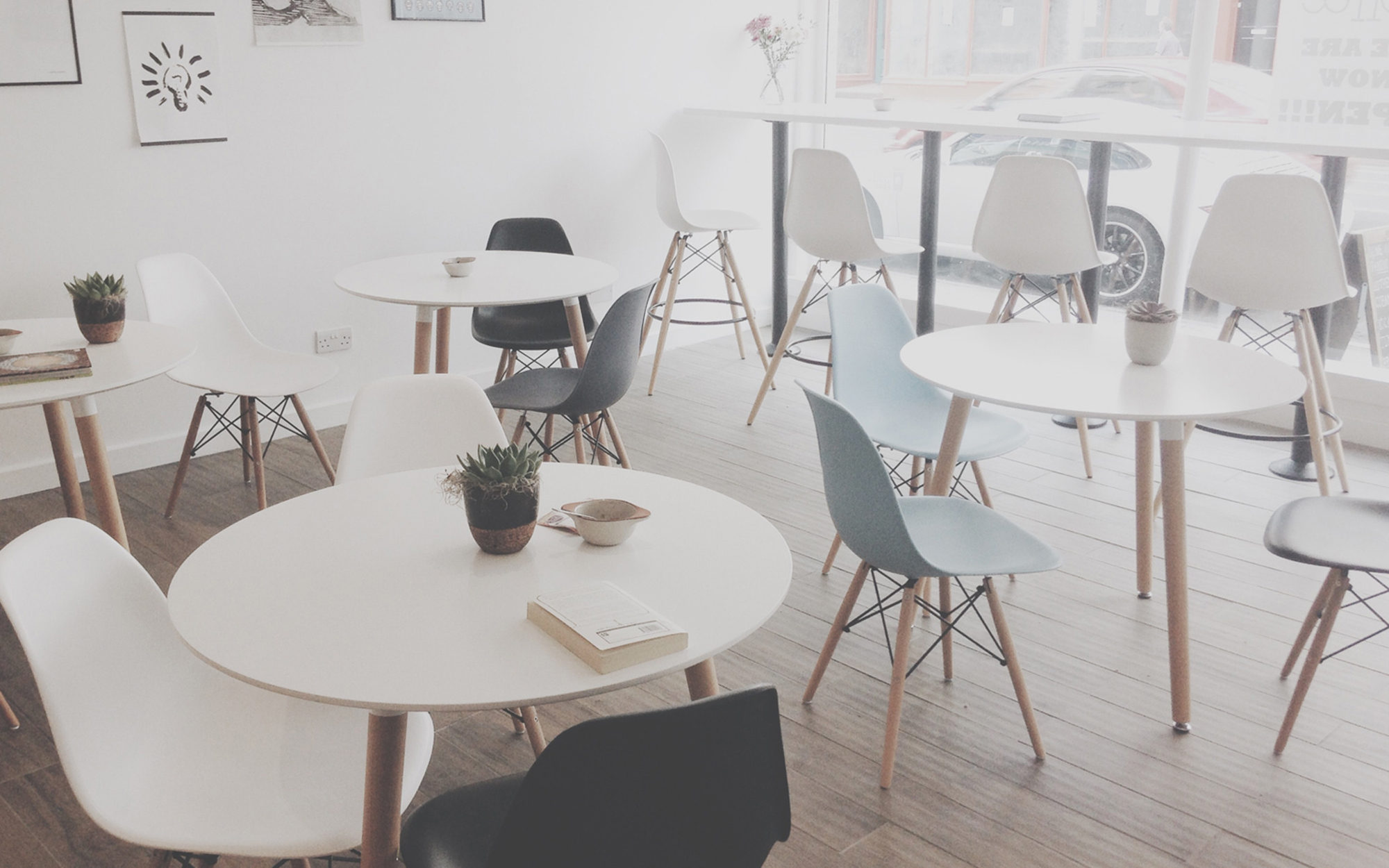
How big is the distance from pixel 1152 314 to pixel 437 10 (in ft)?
10.5

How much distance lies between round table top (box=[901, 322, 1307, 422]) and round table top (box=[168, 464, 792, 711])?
830mm

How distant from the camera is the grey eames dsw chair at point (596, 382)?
11.0 feet

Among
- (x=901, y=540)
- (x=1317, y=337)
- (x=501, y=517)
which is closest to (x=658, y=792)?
(x=501, y=517)

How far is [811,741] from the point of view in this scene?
2.52 m

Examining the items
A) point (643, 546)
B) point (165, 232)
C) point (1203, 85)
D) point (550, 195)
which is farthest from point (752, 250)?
point (643, 546)

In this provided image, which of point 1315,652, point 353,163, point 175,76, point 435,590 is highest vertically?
point 175,76

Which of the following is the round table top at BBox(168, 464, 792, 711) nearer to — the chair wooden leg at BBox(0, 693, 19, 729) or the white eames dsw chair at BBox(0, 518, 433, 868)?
the white eames dsw chair at BBox(0, 518, 433, 868)

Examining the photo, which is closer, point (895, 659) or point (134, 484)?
point (895, 659)

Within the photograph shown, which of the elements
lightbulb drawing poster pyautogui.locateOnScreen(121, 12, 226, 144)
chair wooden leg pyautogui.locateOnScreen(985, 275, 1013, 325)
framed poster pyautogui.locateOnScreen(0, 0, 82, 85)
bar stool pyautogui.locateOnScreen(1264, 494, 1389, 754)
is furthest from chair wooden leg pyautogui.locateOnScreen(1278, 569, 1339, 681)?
framed poster pyautogui.locateOnScreen(0, 0, 82, 85)

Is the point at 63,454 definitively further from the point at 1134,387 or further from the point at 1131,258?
the point at 1131,258

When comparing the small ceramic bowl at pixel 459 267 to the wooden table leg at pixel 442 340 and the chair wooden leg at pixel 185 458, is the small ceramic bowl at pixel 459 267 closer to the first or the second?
the wooden table leg at pixel 442 340

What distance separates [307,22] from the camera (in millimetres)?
4273

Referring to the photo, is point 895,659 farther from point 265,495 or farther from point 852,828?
point 265,495

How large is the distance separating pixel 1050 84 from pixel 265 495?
12.4 feet
